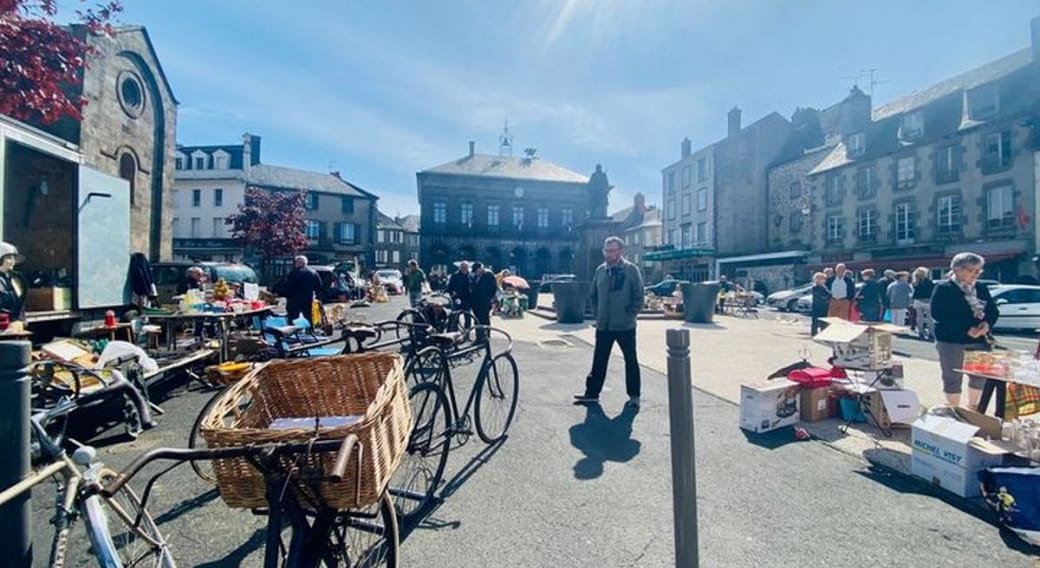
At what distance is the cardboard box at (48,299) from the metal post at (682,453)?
327 inches

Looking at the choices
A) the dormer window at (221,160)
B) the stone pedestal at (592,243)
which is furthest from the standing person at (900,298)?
the dormer window at (221,160)

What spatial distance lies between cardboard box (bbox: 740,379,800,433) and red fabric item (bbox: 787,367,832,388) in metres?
0.17

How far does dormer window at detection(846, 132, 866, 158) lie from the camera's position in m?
31.3

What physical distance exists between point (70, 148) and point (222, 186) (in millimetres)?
46179

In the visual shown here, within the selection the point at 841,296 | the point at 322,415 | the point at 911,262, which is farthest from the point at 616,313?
the point at 911,262

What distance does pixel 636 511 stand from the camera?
3.18 m

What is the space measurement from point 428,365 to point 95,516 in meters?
2.24

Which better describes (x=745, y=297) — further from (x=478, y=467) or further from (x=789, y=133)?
(x=789, y=133)

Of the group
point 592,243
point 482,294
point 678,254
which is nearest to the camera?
point 482,294

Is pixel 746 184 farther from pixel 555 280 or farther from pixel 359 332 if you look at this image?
pixel 359 332

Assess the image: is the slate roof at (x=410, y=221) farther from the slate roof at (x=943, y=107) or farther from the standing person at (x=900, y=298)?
the standing person at (x=900, y=298)

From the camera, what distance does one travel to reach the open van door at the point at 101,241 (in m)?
6.92

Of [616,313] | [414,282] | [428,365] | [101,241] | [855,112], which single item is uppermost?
[855,112]

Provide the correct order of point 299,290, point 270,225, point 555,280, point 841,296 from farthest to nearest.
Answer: point 270,225
point 555,280
point 841,296
point 299,290
